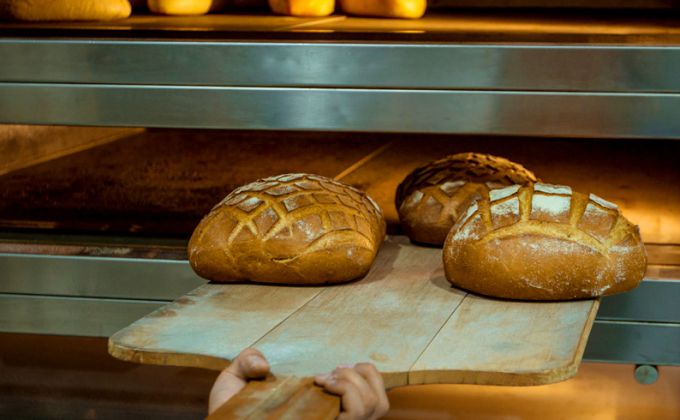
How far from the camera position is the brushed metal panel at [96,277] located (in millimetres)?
1569

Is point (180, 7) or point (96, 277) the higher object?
point (180, 7)

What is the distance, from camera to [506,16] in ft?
6.60

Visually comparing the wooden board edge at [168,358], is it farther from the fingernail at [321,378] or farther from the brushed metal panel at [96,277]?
the brushed metal panel at [96,277]

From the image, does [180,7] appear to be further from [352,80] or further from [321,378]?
[321,378]

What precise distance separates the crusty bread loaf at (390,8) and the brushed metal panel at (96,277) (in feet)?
2.20

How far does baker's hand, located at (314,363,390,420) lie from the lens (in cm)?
98

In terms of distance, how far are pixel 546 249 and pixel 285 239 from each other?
1.12 feet

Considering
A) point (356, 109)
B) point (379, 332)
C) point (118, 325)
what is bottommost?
point (118, 325)

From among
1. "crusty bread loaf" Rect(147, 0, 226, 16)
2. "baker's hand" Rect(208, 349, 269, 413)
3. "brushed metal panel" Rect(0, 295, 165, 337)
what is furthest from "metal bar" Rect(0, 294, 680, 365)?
"crusty bread loaf" Rect(147, 0, 226, 16)

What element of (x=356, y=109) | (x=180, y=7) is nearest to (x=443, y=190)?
(x=356, y=109)

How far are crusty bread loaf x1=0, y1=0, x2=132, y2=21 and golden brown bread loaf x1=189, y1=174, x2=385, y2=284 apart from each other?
27.1 inches

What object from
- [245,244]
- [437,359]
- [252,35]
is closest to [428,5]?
[252,35]

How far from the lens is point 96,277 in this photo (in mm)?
1605

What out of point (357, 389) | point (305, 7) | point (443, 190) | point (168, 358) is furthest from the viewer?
point (305, 7)
